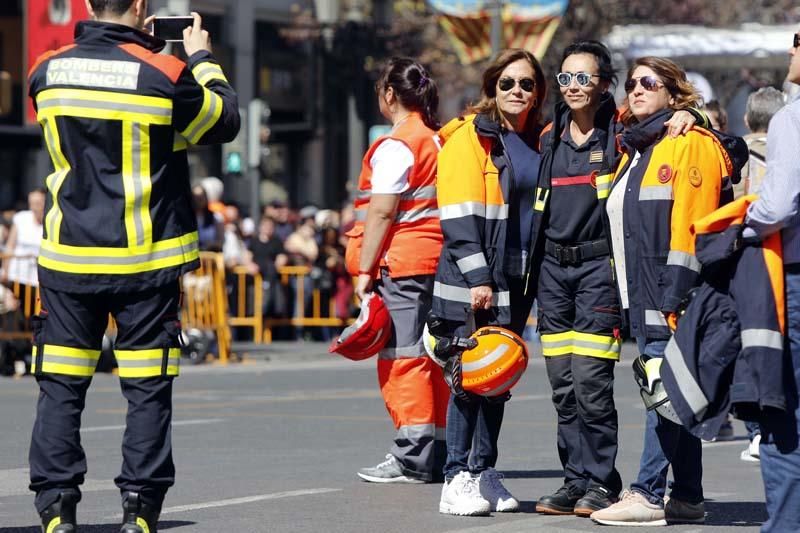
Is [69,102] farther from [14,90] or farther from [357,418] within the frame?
[14,90]

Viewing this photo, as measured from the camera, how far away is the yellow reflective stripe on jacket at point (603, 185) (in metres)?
7.58

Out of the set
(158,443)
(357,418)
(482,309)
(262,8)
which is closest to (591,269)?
(482,309)

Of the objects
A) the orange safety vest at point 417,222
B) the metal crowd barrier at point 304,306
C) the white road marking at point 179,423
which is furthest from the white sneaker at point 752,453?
the metal crowd barrier at point 304,306

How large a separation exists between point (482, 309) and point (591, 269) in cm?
48

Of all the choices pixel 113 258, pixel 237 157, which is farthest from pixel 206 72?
pixel 237 157

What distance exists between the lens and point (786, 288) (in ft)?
19.8

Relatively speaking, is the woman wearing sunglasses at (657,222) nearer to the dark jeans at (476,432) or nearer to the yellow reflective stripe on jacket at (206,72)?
the dark jeans at (476,432)

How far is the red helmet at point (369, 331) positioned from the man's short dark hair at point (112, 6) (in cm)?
284

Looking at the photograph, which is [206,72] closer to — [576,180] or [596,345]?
[576,180]

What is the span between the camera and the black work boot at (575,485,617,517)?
7.57 m

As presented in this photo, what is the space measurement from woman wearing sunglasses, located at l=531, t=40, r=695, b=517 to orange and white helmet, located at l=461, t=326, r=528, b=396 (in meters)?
0.19

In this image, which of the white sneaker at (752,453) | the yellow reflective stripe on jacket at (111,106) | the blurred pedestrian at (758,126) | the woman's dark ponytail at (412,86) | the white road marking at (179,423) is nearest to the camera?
the yellow reflective stripe on jacket at (111,106)

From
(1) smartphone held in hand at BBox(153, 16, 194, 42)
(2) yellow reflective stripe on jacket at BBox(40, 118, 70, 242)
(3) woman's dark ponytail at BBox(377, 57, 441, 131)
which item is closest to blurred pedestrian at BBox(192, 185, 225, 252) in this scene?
(3) woman's dark ponytail at BBox(377, 57, 441, 131)

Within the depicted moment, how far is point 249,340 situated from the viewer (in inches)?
912
